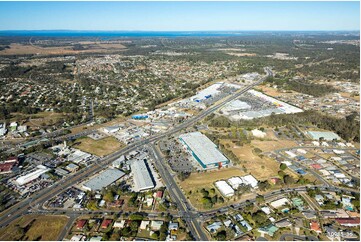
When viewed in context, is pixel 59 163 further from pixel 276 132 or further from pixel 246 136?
pixel 276 132

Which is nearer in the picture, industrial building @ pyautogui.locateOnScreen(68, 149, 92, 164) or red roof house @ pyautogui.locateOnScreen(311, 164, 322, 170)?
red roof house @ pyautogui.locateOnScreen(311, 164, 322, 170)

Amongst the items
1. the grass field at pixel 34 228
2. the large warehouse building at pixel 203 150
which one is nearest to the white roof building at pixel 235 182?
the large warehouse building at pixel 203 150

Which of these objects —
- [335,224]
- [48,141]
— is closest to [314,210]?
[335,224]

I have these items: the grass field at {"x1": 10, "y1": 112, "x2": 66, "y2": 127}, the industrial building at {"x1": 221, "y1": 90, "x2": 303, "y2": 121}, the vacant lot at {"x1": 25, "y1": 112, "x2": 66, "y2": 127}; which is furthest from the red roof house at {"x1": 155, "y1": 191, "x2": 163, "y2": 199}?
the grass field at {"x1": 10, "y1": 112, "x2": 66, "y2": 127}

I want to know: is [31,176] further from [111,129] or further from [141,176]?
[111,129]

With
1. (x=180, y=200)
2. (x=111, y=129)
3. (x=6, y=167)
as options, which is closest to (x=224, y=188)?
(x=180, y=200)

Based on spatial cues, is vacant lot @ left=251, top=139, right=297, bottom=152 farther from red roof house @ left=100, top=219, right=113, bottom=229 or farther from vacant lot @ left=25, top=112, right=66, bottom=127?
vacant lot @ left=25, top=112, right=66, bottom=127

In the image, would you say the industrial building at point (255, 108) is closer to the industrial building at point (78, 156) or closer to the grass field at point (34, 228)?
the industrial building at point (78, 156)
